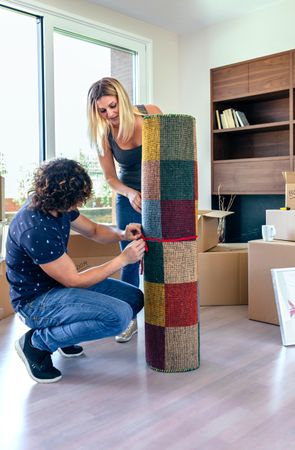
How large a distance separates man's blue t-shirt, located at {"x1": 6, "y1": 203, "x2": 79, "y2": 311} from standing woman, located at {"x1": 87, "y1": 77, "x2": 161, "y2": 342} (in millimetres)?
513

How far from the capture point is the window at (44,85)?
12.0 feet

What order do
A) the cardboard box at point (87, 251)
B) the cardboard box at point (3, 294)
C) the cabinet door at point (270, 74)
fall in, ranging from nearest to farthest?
1. the cardboard box at point (3, 294)
2. the cardboard box at point (87, 251)
3. the cabinet door at point (270, 74)

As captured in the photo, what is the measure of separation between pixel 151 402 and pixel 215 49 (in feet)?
12.1

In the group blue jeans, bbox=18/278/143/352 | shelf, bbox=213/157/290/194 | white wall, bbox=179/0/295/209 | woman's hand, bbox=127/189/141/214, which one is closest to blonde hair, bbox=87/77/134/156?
woman's hand, bbox=127/189/141/214

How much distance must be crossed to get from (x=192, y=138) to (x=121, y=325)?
2.61ft

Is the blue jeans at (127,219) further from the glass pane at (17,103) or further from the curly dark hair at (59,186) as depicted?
the glass pane at (17,103)

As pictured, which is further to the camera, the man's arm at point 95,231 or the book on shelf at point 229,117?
the book on shelf at point 229,117

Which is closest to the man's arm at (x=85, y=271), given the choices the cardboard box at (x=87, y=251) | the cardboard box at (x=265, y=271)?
the cardboard box at (x=265, y=271)

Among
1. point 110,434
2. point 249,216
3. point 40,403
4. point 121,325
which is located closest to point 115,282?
point 121,325

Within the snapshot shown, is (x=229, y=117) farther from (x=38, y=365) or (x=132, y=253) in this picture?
(x=38, y=365)

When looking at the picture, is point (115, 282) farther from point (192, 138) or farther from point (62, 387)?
point (192, 138)

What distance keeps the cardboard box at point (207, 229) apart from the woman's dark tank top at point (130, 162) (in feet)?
2.71

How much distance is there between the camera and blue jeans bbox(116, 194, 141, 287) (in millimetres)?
2354

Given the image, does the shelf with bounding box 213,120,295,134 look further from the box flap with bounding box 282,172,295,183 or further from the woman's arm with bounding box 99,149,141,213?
the woman's arm with bounding box 99,149,141,213
